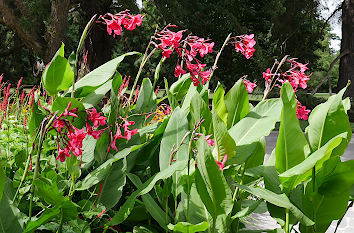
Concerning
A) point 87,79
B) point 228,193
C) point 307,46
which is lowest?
point 307,46

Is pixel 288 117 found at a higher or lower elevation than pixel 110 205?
higher

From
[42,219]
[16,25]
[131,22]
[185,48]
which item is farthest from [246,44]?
[16,25]

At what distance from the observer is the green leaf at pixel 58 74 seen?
4.03 ft

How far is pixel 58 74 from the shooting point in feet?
4.10

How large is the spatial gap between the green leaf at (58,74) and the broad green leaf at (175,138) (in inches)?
13.7

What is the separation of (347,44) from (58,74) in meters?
13.5

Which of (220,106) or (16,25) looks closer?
(220,106)

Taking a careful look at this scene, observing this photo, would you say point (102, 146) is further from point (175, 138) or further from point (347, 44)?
point (347, 44)

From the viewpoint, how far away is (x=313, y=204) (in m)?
1.21

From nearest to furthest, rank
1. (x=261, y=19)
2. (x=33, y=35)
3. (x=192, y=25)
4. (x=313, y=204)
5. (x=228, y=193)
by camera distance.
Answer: (x=228, y=193)
(x=313, y=204)
(x=33, y=35)
(x=192, y=25)
(x=261, y=19)

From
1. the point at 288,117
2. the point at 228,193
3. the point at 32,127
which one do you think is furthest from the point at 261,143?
the point at 32,127

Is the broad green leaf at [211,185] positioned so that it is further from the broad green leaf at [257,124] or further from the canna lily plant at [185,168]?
the broad green leaf at [257,124]

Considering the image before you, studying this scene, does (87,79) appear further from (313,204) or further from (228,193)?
(313,204)

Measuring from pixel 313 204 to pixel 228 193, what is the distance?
0.31m
